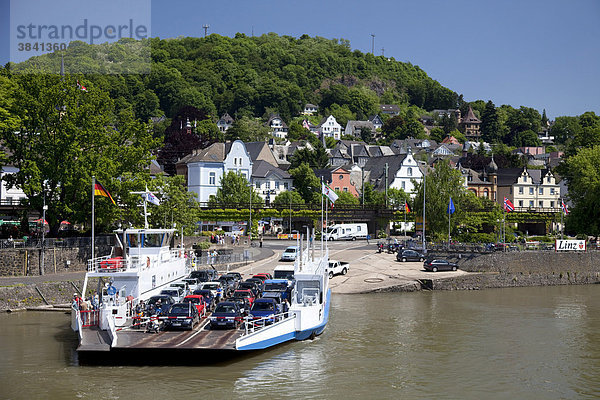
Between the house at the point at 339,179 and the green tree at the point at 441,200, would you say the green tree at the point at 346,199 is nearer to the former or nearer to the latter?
the house at the point at 339,179

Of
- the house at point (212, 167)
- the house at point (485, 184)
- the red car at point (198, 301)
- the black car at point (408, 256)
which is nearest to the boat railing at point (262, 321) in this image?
the red car at point (198, 301)

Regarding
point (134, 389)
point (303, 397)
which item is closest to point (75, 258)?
point (134, 389)

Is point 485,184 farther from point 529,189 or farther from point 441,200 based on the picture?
point 441,200

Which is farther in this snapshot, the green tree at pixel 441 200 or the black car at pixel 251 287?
the green tree at pixel 441 200

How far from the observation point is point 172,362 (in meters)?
34.0

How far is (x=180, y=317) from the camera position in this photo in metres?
36.7

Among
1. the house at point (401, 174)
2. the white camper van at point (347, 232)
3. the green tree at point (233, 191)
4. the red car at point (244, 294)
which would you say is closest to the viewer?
the red car at point (244, 294)

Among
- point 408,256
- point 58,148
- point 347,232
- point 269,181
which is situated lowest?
point 408,256

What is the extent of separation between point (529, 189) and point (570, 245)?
2375 inches

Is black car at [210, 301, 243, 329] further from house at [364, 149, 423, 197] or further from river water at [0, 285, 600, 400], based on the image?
house at [364, 149, 423, 197]

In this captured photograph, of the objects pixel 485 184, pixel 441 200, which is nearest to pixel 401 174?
pixel 485 184

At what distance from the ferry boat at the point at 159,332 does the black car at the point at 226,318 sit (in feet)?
1.37

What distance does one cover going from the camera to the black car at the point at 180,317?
36.5 m

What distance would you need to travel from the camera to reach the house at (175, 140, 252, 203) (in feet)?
375
